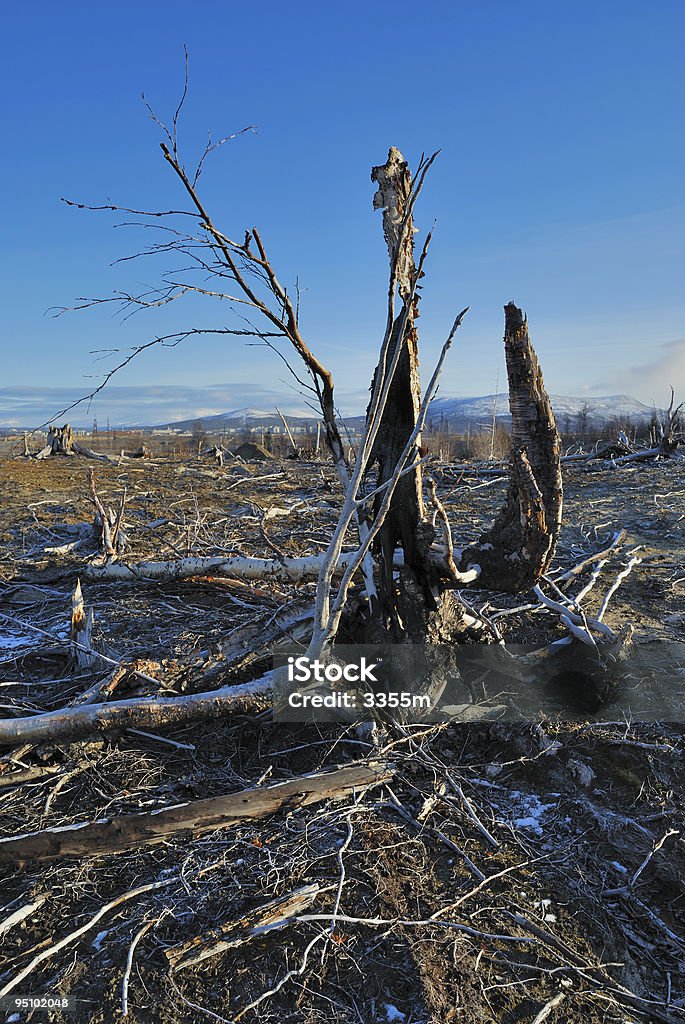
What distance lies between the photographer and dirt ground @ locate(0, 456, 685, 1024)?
2.16 m

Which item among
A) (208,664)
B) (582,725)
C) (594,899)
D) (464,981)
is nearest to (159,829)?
(208,664)

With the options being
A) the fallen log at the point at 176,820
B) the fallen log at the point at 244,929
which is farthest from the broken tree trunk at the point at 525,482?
Answer: the fallen log at the point at 244,929

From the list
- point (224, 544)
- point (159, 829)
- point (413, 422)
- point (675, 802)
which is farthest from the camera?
point (224, 544)

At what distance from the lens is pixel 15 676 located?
4.12 metres

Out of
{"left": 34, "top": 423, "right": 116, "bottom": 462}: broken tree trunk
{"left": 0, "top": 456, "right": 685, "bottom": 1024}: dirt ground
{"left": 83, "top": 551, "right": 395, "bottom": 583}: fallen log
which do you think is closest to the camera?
{"left": 0, "top": 456, "right": 685, "bottom": 1024}: dirt ground

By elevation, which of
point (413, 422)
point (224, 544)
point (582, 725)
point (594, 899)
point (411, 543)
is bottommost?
point (594, 899)

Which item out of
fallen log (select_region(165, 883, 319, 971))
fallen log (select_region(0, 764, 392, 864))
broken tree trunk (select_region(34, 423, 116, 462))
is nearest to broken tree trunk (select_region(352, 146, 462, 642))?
fallen log (select_region(0, 764, 392, 864))

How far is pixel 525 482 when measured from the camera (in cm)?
327

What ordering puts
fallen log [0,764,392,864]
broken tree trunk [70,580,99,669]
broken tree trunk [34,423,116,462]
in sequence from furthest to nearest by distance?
broken tree trunk [34,423,116,462] → broken tree trunk [70,580,99,669] → fallen log [0,764,392,864]

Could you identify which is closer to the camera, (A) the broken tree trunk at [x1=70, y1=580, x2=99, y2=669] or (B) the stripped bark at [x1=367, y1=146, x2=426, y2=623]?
(B) the stripped bark at [x1=367, y1=146, x2=426, y2=623]

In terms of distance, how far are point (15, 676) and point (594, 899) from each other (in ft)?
10.9

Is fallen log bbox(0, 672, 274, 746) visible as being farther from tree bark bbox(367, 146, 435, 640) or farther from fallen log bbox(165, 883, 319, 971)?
fallen log bbox(165, 883, 319, 971)

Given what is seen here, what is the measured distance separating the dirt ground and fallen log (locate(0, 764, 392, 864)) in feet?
0.14

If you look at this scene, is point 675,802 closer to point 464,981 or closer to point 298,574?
point 464,981
